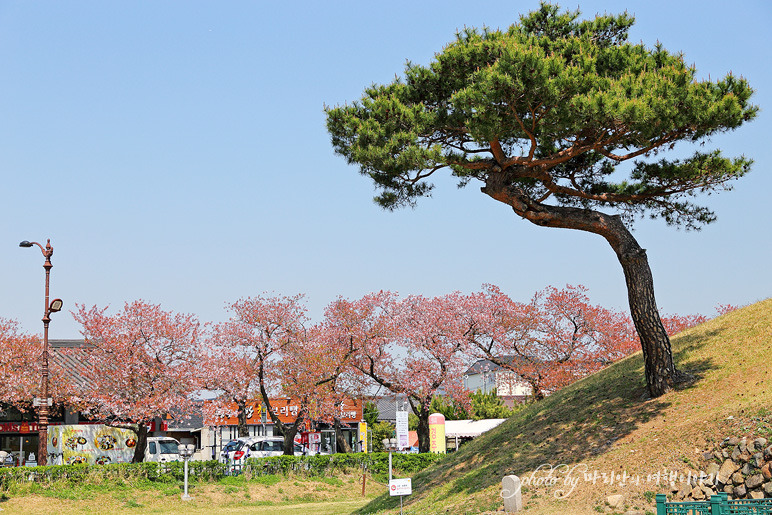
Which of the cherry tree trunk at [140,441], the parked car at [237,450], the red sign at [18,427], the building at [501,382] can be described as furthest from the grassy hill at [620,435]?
the red sign at [18,427]

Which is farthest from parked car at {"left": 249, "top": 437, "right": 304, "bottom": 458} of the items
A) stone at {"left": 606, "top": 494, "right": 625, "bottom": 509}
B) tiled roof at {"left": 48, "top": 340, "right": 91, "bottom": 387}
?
stone at {"left": 606, "top": 494, "right": 625, "bottom": 509}

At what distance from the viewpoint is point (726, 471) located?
1104 centimetres

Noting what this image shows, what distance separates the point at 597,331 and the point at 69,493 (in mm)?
24218

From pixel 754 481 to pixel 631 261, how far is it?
5276mm

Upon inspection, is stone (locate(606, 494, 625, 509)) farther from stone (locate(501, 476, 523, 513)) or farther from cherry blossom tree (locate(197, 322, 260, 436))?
cherry blossom tree (locate(197, 322, 260, 436))

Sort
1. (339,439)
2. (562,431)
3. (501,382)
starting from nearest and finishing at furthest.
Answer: (562,431) < (339,439) < (501,382)

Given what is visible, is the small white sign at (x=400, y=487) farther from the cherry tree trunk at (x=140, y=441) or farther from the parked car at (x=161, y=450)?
the parked car at (x=161, y=450)

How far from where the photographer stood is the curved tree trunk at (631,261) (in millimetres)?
14273

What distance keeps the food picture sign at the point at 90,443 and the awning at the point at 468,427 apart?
736 inches

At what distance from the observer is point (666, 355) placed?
14.3 m

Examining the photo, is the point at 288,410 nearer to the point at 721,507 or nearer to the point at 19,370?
the point at 19,370

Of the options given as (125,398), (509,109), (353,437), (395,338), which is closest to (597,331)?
(395,338)

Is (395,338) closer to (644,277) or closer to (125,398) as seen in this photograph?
(125,398)

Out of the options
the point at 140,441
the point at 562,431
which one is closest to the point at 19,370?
the point at 140,441
